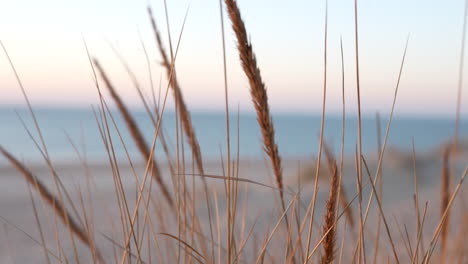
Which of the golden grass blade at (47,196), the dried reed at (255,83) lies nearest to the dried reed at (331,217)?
the dried reed at (255,83)

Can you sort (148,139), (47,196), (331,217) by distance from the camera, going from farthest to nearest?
(148,139) < (47,196) < (331,217)

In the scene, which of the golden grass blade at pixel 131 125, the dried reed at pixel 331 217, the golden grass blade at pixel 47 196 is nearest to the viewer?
the dried reed at pixel 331 217

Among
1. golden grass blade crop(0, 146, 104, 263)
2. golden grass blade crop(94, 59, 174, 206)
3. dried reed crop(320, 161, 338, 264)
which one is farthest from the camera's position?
golden grass blade crop(94, 59, 174, 206)

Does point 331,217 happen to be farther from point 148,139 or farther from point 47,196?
point 148,139

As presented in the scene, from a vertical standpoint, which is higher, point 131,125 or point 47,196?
point 131,125

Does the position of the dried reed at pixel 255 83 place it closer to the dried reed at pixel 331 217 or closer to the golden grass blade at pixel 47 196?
the dried reed at pixel 331 217

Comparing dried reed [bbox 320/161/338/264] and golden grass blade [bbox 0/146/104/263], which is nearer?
dried reed [bbox 320/161/338/264]

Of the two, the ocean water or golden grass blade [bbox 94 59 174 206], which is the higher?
golden grass blade [bbox 94 59 174 206]

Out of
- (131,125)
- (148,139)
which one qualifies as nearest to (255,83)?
(131,125)

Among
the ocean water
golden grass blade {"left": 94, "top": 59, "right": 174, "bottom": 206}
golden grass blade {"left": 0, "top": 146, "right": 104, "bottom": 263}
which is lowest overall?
the ocean water

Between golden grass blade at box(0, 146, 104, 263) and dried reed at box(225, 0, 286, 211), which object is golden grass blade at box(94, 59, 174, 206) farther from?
dried reed at box(225, 0, 286, 211)

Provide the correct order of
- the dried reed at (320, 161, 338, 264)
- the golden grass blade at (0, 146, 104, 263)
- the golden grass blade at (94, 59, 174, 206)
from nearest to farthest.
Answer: the dried reed at (320, 161, 338, 264) < the golden grass blade at (0, 146, 104, 263) < the golden grass blade at (94, 59, 174, 206)

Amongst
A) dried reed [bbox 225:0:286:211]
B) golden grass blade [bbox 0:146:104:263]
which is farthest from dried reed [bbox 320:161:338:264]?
golden grass blade [bbox 0:146:104:263]

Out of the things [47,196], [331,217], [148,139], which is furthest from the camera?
[148,139]
